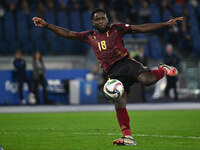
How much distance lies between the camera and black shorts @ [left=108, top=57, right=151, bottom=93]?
306 inches

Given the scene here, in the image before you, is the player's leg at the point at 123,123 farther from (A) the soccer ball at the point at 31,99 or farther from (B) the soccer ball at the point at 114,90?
(A) the soccer ball at the point at 31,99

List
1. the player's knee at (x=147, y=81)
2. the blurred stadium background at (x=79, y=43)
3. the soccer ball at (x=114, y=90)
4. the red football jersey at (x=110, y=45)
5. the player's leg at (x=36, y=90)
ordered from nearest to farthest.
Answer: the soccer ball at (x=114, y=90)
the player's knee at (x=147, y=81)
the red football jersey at (x=110, y=45)
the player's leg at (x=36, y=90)
the blurred stadium background at (x=79, y=43)

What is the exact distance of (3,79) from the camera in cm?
2106

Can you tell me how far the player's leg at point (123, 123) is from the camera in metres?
7.38

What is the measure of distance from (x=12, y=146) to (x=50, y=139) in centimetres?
108

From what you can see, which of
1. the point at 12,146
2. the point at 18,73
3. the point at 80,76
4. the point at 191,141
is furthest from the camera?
the point at 80,76

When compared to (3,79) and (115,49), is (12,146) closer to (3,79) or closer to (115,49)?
(115,49)

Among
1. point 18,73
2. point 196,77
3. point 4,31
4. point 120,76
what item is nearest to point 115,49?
point 120,76

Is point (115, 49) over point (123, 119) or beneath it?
over

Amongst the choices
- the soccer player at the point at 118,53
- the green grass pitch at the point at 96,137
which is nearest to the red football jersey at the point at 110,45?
the soccer player at the point at 118,53

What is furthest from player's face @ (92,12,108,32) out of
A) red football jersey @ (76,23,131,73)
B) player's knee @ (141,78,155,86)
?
player's knee @ (141,78,155,86)

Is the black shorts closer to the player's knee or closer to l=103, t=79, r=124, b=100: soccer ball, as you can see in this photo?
the player's knee

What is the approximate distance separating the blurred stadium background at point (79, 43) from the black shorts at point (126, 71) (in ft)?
45.5

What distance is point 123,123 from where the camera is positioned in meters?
7.67
